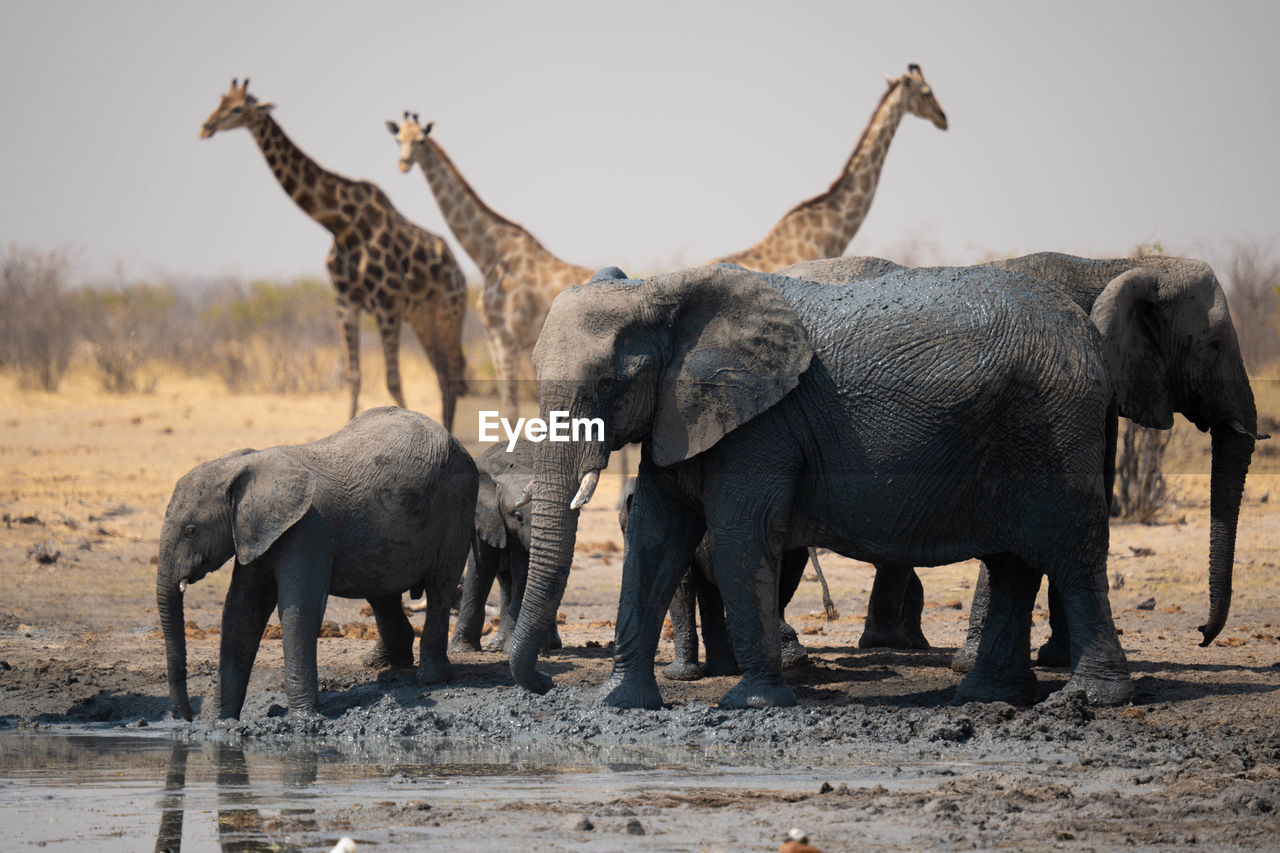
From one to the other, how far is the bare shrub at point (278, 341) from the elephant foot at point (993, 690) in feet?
76.9

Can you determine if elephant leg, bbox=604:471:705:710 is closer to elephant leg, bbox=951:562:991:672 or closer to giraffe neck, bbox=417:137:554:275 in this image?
elephant leg, bbox=951:562:991:672

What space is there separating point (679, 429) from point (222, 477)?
2.52 meters

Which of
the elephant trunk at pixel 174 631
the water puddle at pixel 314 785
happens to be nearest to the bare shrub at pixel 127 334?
the elephant trunk at pixel 174 631

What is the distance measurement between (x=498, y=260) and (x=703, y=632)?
10001 mm

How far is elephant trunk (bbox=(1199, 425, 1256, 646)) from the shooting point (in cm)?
1004

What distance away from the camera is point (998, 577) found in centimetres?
916

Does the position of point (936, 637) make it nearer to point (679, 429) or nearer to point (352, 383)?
point (679, 429)

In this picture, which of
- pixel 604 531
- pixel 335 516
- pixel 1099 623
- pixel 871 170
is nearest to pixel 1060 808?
pixel 1099 623

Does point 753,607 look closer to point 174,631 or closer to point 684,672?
point 684,672

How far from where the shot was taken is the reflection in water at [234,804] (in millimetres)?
6215

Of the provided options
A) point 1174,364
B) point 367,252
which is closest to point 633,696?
point 1174,364

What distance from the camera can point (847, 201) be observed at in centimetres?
1973

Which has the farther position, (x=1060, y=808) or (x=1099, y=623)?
(x=1099, y=623)

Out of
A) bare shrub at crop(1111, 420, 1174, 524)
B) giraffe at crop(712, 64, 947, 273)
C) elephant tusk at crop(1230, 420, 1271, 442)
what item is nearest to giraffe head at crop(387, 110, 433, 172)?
giraffe at crop(712, 64, 947, 273)
